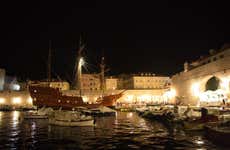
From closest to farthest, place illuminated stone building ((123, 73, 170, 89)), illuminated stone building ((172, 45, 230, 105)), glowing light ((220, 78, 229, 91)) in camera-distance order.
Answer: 1. glowing light ((220, 78, 229, 91))
2. illuminated stone building ((172, 45, 230, 105))
3. illuminated stone building ((123, 73, 170, 89))

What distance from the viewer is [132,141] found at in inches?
792

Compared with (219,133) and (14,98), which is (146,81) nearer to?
(14,98)

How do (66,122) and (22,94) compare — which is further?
(22,94)

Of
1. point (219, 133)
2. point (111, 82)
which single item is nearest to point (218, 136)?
point (219, 133)

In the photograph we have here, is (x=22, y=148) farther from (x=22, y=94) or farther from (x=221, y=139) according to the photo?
(x=22, y=94)

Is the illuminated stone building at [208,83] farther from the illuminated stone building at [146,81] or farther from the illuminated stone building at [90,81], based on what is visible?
the illuminated stone building at [90,81]

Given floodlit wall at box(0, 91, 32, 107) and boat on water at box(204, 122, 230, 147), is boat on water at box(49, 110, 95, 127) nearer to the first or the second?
boat on water at box(204, 122, 230, 147)

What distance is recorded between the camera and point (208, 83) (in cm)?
3744

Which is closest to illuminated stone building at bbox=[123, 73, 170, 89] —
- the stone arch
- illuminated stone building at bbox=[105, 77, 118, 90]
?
illuminated stone building at bbox=[105, 77, 118, 90]

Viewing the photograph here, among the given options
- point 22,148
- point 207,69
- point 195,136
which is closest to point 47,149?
point 22,148

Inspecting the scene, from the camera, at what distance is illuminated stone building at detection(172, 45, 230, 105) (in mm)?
34469

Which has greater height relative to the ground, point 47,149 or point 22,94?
point 22,94

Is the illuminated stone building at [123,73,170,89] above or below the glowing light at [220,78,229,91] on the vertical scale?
above

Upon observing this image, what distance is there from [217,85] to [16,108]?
57735 millimetres
